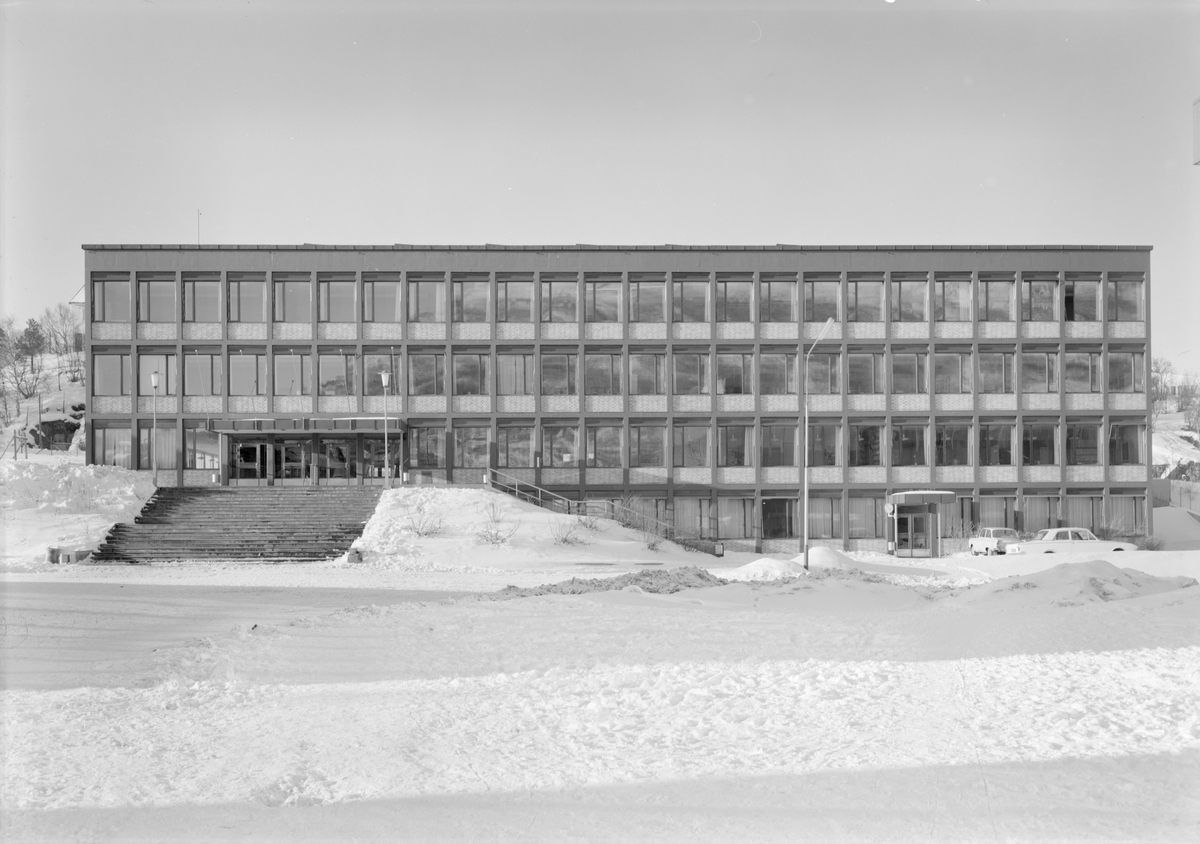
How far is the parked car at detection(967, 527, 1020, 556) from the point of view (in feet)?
140

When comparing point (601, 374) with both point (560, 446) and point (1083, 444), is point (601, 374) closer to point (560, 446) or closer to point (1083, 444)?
point (560, 446)

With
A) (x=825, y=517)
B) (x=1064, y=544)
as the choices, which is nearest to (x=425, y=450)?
(x=825, y=517)

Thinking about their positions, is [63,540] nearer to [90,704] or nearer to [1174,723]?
[90,704]

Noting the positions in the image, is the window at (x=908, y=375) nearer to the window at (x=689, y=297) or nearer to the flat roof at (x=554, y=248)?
the flat roof at (x=554, y=248)

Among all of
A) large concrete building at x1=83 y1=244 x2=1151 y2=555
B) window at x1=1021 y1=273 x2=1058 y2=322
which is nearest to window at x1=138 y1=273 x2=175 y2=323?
large concrete building at x1=83 y1=244 x2=1151 y2=555

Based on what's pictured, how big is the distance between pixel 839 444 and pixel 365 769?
152 feet

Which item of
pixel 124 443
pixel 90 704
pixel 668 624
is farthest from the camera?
pixel 124 443

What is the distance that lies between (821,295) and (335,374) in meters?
25.4

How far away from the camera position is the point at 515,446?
51469mm

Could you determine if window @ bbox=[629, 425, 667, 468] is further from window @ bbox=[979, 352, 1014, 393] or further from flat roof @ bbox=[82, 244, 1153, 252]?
window @ bbox=[979, 352, 1014, 393]

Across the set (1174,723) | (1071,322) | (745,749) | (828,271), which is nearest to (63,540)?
(745,749)

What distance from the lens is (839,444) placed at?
5159 cm

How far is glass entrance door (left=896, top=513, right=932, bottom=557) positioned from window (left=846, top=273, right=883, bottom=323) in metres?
10.8

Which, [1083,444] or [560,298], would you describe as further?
[1083,444]
